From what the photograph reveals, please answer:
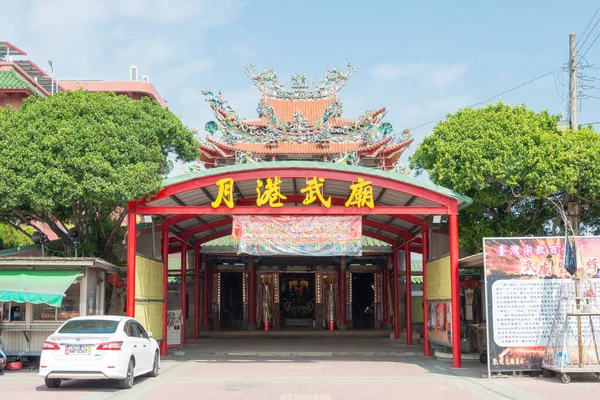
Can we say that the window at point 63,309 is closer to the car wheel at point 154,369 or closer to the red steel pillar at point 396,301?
the car wheel at point 154,369

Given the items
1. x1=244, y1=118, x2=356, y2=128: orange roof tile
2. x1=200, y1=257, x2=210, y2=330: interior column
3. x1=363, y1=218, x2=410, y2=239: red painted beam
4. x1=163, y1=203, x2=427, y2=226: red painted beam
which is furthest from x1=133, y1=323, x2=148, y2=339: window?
x1=244, y1=118, x2=356, y2=128: orange roof tile

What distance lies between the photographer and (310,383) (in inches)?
519

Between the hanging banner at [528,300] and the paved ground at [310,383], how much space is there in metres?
0.49

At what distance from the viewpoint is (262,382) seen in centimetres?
1333

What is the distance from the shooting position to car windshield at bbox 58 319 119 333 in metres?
12.3

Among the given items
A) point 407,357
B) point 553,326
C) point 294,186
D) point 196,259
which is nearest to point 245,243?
point 294,186

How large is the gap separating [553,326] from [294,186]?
24.1 ft

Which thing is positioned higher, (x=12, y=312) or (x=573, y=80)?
(x=573, y=80)

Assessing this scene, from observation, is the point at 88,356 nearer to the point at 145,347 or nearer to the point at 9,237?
the point at 145,347

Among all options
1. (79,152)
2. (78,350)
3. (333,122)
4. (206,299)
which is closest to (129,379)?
(78,350)

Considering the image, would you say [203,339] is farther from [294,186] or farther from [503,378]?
[503,378]

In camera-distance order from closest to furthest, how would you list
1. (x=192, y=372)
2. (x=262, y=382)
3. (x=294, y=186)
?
(x=262, y=382) → (x=192, y=372) → (x=294, y=186)

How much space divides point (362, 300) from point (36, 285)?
18.5 metres

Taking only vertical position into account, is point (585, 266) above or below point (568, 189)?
below
